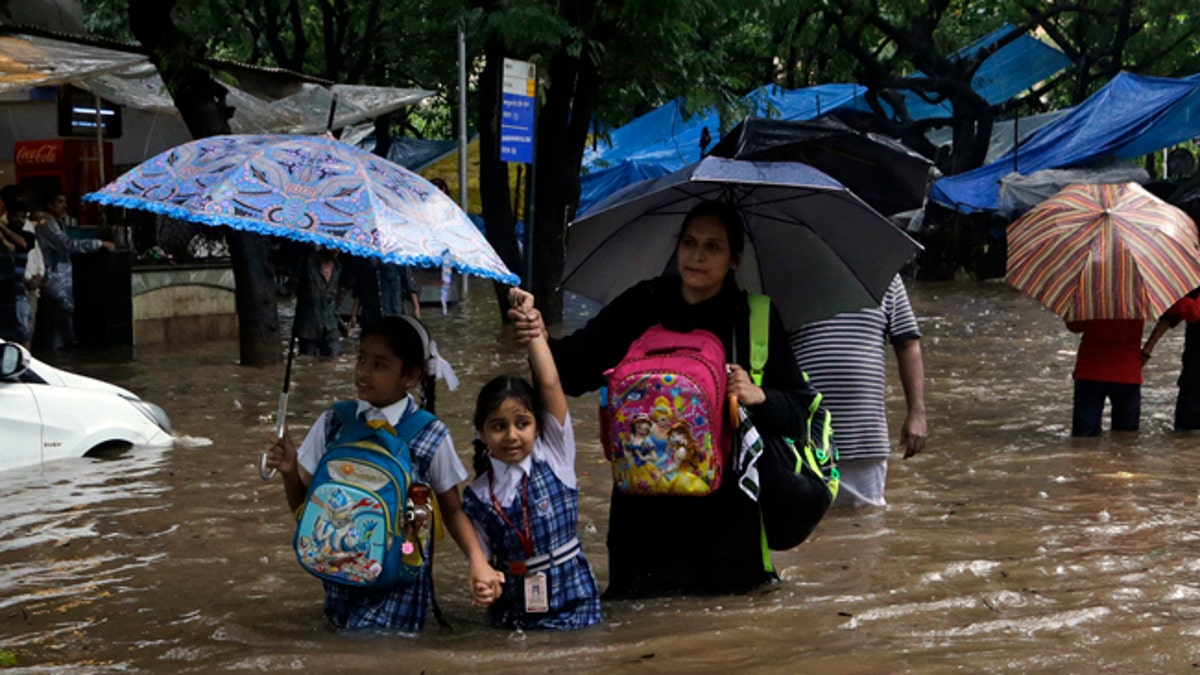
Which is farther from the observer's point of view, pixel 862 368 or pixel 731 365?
pixel 862 368

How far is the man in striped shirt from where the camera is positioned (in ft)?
21.3

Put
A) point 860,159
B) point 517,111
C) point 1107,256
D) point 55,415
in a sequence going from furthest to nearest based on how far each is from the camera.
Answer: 1. point 517,111
2. point 1107,256
3. point 55,415
4. point 860,159

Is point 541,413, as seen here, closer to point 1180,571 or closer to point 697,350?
point 697,350

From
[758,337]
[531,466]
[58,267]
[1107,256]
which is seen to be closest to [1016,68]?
[58,267]

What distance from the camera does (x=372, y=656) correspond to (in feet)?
15.4

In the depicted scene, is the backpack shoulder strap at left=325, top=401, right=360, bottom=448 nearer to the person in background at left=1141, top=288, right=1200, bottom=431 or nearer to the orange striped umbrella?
the orange striped umbrella

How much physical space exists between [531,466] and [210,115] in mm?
9810

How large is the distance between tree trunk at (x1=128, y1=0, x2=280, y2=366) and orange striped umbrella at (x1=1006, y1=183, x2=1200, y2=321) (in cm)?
664

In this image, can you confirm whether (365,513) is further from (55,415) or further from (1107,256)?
(1107,256)

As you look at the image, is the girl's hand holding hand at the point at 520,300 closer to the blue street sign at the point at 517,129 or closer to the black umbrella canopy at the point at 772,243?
the black umbrella canopy at the point at 772,243

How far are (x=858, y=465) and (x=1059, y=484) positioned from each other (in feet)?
7.62

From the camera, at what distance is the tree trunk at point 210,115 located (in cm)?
1251

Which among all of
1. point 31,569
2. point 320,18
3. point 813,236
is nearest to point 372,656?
point 813,236

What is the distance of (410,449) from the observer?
15.4ft
